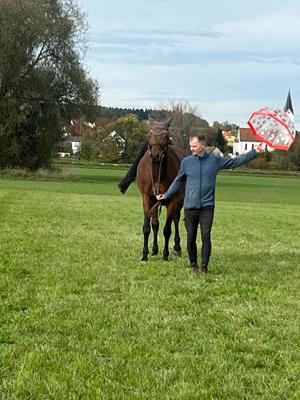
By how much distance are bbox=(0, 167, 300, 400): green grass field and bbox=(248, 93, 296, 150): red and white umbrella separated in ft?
7.10

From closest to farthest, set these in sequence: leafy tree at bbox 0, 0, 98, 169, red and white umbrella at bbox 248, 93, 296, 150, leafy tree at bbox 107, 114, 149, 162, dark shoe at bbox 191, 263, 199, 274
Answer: red and white umbrella at bbox 248, 93, 296, 150
dark shoe at bbox 191, 263, 199, 274
leafy tree at bbox 0, 0, 98, 169
leafy tree at bbox 107, 114, 149, 162

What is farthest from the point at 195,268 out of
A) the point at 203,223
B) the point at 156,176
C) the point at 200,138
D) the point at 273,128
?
the point at 273,128

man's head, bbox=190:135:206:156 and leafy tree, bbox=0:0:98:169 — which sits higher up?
leafy tree, bbox=0:0:98:169

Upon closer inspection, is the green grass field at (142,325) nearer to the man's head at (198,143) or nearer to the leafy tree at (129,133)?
the man's head at (198,143)

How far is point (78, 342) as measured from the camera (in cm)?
557

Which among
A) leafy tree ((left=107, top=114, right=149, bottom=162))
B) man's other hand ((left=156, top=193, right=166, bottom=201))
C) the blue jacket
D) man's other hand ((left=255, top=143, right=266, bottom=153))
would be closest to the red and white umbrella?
man's other hand ((left=255, top=143, right=266, bottom=153))

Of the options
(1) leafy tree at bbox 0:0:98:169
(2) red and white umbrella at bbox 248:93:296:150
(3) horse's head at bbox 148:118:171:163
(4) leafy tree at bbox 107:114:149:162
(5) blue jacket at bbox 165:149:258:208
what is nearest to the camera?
(2) red and white umbrella at bbox 248:93:296:150

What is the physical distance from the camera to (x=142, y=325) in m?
6.24

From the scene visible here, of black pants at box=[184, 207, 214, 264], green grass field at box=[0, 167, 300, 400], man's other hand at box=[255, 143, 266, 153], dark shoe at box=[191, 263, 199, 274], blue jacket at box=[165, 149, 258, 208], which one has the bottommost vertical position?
dark shoe at box=[191, 263, 199, 274]

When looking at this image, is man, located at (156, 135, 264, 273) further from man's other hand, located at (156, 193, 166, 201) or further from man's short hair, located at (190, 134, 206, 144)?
man's other hand, located at (156, 193, 166, 201)

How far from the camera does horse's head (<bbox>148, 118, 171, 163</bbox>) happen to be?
9.99 metres

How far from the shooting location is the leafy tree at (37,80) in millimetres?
54125

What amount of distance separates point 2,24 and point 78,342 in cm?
5283

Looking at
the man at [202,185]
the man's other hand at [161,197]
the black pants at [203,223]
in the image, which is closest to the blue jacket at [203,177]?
the man at [202,185]
